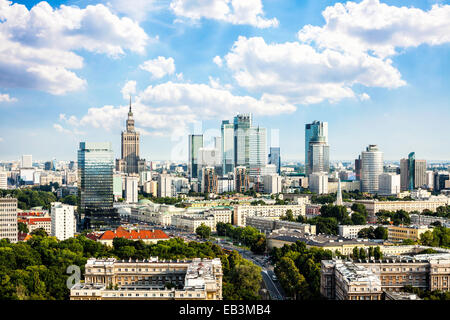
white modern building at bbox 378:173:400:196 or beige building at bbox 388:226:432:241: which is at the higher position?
white modern building at bbox 378:173:400:196

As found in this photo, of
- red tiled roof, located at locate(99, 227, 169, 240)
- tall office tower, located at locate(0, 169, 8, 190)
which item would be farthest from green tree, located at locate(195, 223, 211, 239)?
tall office tower, located at locate(0, 169, 8, 190)

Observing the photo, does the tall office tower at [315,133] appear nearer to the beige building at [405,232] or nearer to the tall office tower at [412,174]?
the tall office tower at [412,174]

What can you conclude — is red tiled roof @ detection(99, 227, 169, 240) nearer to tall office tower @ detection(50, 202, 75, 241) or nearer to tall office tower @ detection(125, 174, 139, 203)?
tall office tower @ detection(50, 202, 75, 241)
